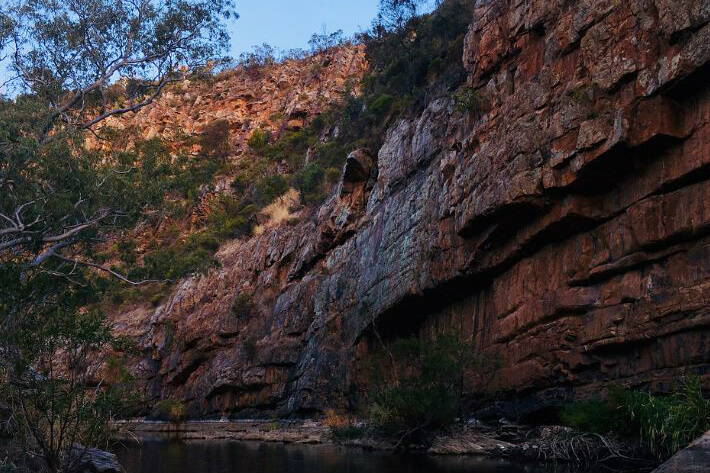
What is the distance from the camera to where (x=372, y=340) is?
32.6 meters

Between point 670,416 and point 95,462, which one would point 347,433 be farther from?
point 670,416

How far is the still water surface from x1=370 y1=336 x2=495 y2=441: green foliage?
1367 millimetres

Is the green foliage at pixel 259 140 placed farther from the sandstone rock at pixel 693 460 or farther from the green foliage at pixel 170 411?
the sandstone rock at pixel 693 460

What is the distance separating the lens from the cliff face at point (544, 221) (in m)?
17.1

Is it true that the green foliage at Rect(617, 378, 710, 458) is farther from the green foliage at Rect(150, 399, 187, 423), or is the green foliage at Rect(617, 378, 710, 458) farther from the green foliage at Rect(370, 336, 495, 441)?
the green foliage at Rect(150, 399, 187, 423)

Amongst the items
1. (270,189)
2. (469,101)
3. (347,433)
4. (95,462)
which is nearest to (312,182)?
(270,189)

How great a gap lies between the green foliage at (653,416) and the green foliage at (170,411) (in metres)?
28.8

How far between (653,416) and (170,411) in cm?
3283

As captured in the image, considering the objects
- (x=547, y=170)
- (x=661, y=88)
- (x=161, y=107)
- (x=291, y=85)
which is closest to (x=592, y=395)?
(x=547, y=170)

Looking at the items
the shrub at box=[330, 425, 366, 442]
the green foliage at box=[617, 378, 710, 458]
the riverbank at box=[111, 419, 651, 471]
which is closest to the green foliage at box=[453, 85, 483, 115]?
the riverbank at box=[111, 419, 651, 471]

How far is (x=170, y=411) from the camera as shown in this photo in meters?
41.2

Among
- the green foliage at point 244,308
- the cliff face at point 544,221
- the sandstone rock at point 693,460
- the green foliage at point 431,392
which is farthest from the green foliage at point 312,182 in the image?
the sandstone rock at point 693,460

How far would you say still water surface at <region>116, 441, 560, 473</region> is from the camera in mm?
16734

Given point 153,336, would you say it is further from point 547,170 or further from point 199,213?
point 547,170
